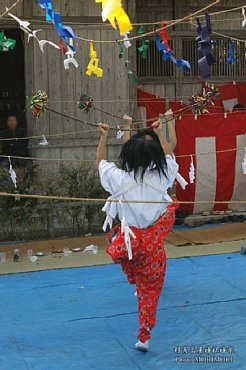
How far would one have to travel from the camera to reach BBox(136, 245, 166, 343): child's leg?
401 cm

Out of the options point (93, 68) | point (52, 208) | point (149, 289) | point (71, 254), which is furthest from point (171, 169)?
point (52, 208)

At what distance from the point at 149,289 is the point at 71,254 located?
2738 millimetres

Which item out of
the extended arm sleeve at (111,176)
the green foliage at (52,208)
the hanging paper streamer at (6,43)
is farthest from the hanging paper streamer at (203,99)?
the extended arm sleeve at (111,176)

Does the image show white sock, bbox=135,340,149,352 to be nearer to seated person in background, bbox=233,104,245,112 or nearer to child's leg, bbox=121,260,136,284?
child's leg, bbox=121,260,136,284

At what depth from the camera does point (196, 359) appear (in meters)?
3.89

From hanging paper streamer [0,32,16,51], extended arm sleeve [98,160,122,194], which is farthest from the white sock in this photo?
hanging paper streamer [0,32,16,51]

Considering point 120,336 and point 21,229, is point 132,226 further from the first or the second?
point 21,229

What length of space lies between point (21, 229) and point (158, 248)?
12.1 ft

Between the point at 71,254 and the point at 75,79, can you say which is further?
the point at 75,79

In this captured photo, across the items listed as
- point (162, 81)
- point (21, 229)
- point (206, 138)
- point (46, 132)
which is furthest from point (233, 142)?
point (21, 229)

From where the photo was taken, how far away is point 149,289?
4039 millimetres

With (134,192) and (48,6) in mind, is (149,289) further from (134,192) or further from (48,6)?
(48,6)

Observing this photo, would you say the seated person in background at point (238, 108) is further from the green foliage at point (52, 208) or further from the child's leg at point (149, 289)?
the child's leg at point (149, 289)

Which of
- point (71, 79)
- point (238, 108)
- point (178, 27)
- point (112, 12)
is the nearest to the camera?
point (112, 12)
